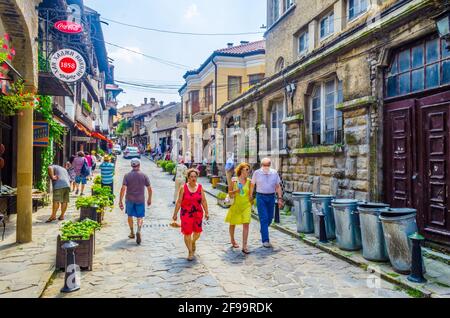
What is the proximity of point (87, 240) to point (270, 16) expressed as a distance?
1478 centimetres

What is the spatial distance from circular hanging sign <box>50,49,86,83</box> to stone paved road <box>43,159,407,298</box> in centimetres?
435

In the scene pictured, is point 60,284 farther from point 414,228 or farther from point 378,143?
point 378,143

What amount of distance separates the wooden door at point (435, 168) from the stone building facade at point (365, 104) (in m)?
0.02

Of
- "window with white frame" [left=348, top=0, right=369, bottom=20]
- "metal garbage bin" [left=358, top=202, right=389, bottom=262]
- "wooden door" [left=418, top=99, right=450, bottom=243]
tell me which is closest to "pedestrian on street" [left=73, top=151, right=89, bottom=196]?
"window with white frame" [left=348, top=0, right=369, bottom=20]

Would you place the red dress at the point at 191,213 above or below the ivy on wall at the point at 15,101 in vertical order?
below

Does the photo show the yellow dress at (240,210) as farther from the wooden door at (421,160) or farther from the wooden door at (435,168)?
the wooden door at (435,168)

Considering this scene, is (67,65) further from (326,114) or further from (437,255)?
(437,255)

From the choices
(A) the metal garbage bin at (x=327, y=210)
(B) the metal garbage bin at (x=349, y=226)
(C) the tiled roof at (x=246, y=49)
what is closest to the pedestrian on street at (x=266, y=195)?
(A) the metal garbage bin at (x=327, y=210)

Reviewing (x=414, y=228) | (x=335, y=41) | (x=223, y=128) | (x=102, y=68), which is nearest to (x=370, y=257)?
(x=414, y=228)

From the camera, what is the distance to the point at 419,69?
7102mm

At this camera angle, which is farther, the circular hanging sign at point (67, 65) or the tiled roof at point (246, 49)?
the tiled roof at point (246, 49)

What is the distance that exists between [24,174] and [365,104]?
23.9 ft

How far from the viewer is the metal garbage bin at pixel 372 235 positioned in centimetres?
601

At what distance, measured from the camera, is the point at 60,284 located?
5.26 m
